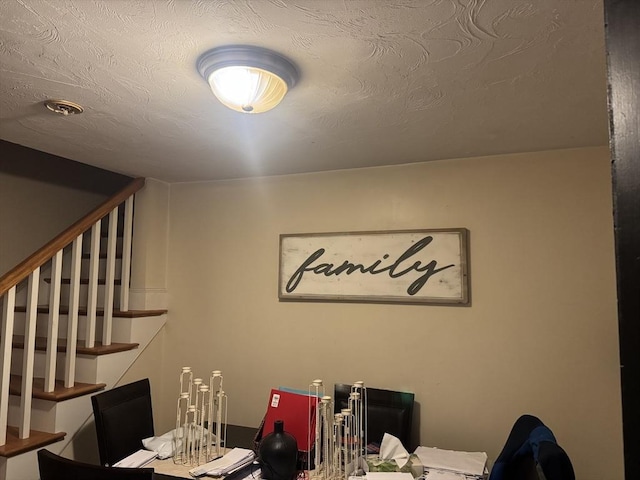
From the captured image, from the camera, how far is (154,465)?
77.4 inches

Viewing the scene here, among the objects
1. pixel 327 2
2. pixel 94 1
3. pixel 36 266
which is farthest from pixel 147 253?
pixel 327 2

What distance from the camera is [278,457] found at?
5.74ft

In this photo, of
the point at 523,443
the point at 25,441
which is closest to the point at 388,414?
the point at 523,443

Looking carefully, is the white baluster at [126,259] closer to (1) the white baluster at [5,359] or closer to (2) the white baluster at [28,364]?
(2) the white baluster at [28,364]

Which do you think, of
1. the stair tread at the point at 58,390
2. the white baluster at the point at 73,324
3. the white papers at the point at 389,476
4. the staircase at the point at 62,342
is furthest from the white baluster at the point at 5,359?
the white papers at the point at 389,476

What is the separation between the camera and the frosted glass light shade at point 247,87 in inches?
55.4

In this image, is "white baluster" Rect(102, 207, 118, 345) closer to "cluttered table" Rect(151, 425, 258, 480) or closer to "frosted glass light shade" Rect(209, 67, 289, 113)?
"cluttered table" Rect(151, 425, 258, 480)

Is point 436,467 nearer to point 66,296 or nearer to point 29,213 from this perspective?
point 66,296

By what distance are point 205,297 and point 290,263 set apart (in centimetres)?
69

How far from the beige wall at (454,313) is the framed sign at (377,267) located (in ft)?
0.21

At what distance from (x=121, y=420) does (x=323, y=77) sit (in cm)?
201

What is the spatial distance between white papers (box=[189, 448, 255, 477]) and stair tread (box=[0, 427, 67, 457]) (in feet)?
3.21

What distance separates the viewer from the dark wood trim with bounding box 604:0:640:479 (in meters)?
0.52

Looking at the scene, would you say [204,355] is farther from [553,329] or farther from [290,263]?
[553,329]
